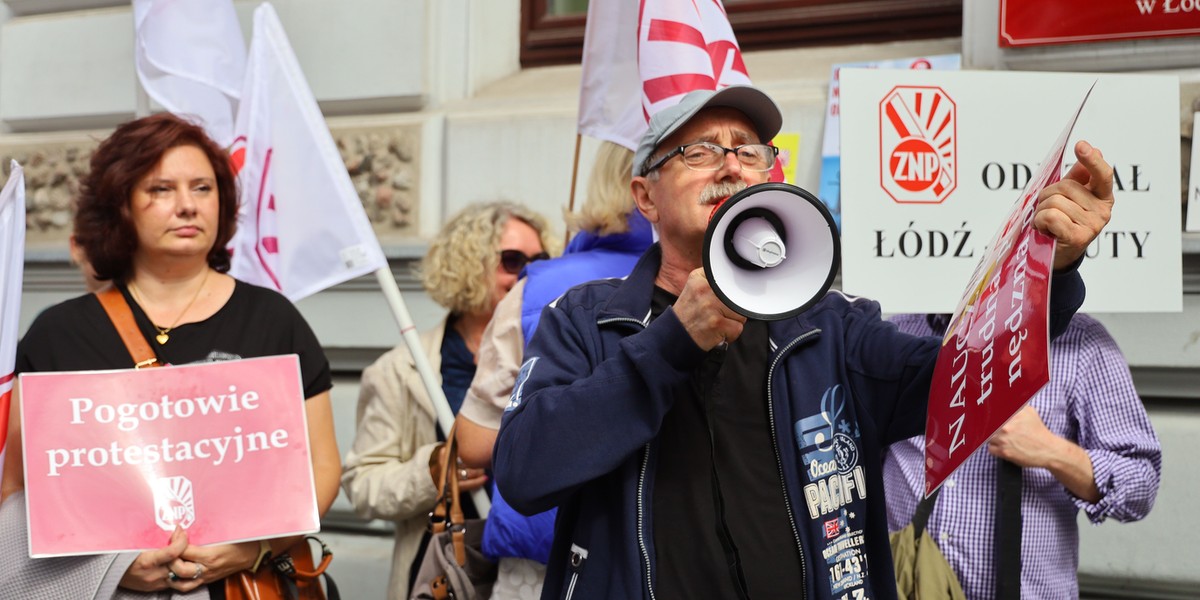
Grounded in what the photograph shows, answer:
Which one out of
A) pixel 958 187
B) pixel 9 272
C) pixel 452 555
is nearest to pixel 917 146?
pixel 958 187

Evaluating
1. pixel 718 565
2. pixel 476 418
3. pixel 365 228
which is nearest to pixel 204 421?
pixel 476 418

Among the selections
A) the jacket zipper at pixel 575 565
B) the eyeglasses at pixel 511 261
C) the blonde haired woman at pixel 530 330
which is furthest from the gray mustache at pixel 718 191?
the eyeglasses at pixel 511 261

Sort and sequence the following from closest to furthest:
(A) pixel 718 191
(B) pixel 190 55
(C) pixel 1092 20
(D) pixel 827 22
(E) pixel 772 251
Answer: (E) pixel 772 251
(A) pixel 718 191
(C) pixel 1092 20
(B) pixel 190 55
(D) pixel 827 22

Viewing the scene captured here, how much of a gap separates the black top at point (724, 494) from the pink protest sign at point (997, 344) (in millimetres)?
275

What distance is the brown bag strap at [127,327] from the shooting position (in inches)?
123

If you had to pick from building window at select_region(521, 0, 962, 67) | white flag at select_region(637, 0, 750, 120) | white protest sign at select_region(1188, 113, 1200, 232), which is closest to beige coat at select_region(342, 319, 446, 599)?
white flag at select_region(637, 0, 750, 120)

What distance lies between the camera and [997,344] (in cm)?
192

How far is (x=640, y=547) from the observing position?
2.15m

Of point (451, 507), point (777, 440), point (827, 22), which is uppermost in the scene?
point (827, 22)

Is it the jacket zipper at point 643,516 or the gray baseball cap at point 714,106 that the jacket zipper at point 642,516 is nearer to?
the jacket zipper at point 643,516

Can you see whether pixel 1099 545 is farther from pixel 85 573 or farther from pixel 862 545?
pixel 85 573

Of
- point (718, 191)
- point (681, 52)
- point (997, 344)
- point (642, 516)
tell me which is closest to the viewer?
point (997, 344)

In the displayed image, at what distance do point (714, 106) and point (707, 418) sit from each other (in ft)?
1.99

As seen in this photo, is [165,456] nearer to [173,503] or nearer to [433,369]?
[173,503]
